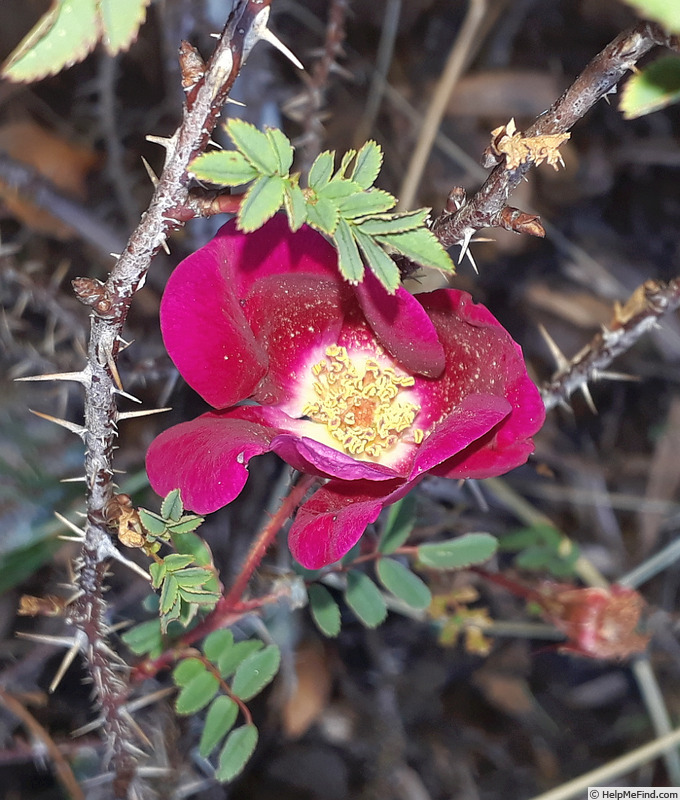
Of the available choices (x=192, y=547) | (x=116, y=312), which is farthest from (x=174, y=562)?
(x=116, y=312)

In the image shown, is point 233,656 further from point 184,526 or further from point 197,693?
point 184,526

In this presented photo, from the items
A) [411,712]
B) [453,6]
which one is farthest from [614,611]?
[453,6]

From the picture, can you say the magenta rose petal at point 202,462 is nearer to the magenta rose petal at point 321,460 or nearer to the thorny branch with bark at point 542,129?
the magenta rose petal at point 321,460

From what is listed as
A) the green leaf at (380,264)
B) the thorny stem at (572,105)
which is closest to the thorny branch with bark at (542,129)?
the thorny stem at (572,105)

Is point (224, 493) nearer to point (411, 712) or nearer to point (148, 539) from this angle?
point (148, 539)

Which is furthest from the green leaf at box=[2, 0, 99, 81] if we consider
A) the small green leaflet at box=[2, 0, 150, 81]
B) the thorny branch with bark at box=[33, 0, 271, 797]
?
the thorny branch with bark at box=[33, 0, 271, 797]
